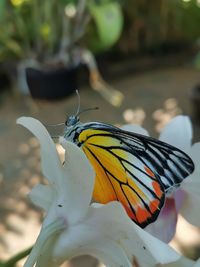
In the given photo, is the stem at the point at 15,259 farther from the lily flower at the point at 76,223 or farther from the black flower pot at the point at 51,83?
the black flower pot at the point at 51,83

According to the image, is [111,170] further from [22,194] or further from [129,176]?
[22,194]

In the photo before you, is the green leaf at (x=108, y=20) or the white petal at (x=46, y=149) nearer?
the white petal at (x=46, y=149)

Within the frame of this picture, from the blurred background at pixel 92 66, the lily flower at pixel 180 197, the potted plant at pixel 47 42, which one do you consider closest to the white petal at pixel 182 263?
the lily flower at pixel 180 197

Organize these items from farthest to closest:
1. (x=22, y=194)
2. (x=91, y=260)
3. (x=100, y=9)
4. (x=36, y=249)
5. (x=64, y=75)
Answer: (x=64, y=75)
(x=100, y=9)
(x=22, y=194)
(x=91, y=260)
(x=36, y=249)

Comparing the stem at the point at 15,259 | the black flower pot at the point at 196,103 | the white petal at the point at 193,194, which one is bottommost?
the stem at the point at 15,259

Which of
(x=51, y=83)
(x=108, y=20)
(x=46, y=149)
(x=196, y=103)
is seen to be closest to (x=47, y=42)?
(x=51, y=83)

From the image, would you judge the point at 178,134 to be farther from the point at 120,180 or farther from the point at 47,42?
the point at 47,42

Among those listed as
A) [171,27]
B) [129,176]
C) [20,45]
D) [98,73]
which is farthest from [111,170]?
[171,27]
